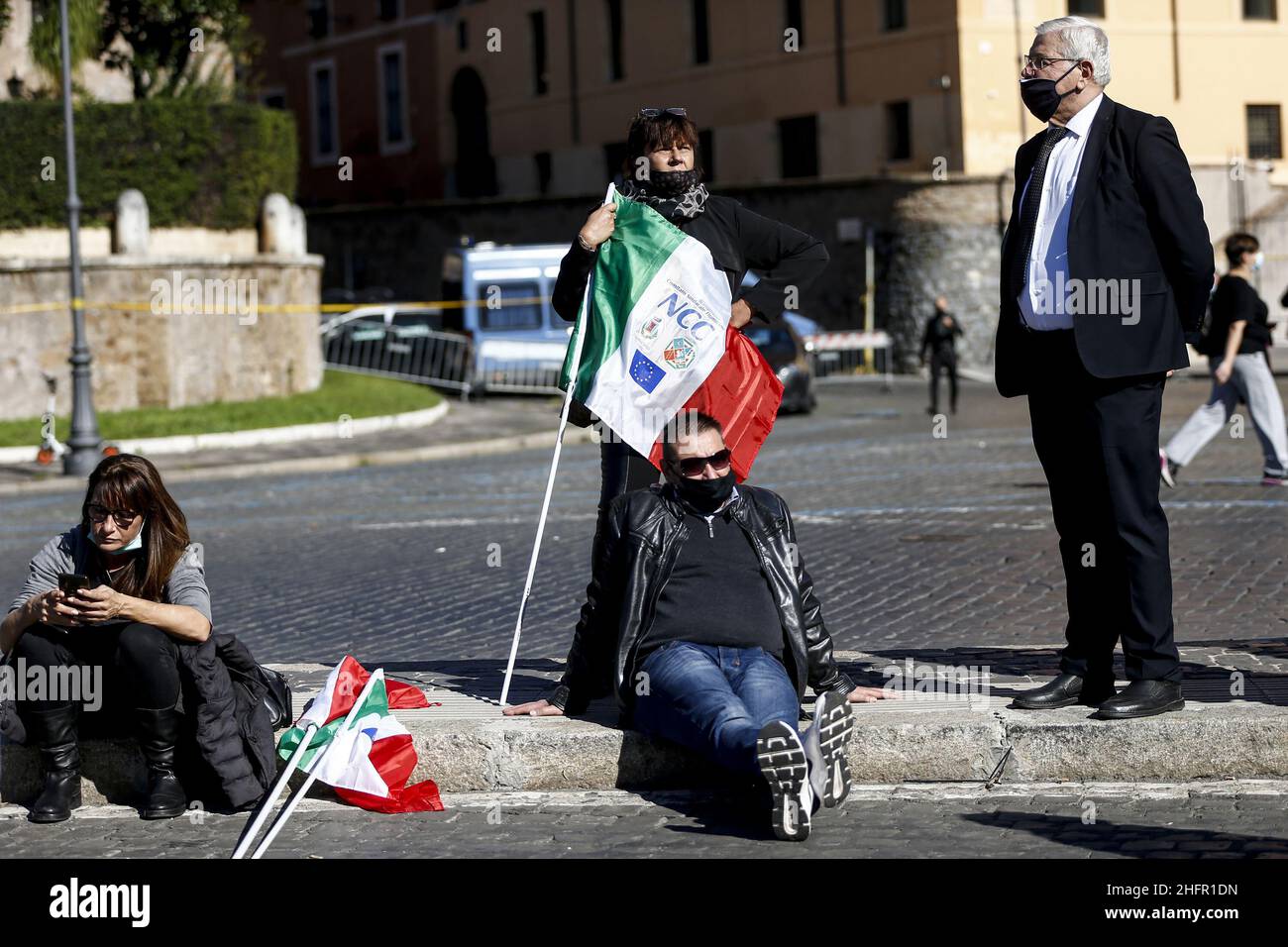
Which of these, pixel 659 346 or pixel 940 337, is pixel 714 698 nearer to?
pixel 659 346

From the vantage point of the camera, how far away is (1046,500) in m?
14.2

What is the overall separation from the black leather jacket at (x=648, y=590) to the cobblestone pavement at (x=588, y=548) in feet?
4.76

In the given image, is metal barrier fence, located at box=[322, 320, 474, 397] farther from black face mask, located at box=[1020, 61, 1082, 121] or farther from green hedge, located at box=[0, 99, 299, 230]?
black face mask, located at box=[1020, 61, 1082, 121]

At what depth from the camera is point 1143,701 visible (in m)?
6.04

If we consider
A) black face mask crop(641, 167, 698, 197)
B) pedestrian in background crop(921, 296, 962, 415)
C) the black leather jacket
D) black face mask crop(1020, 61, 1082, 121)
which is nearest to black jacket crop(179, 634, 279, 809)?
the black leather jacket

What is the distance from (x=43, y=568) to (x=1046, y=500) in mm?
9205

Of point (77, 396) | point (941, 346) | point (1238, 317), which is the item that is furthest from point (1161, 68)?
point (1238, 317)

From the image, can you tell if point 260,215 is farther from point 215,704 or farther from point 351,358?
point 215,704

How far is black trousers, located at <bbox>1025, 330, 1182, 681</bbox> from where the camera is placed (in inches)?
237

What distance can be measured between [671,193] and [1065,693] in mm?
2110

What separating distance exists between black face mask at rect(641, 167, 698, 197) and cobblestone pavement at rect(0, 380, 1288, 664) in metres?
2.16
